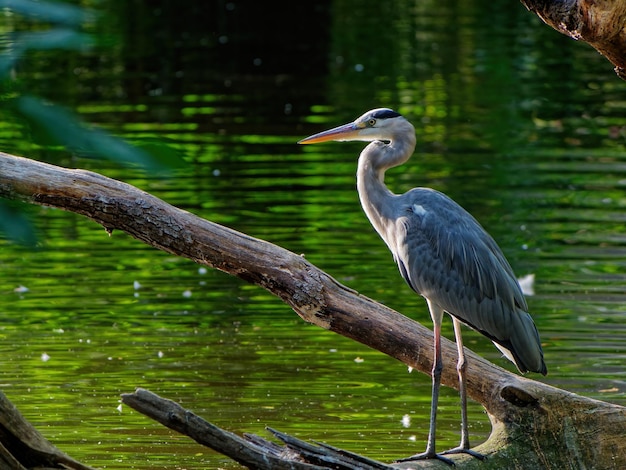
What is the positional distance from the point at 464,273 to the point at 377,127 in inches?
34.9

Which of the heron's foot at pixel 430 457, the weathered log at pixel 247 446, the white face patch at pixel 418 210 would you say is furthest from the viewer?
the white face patch at pixel 418 210

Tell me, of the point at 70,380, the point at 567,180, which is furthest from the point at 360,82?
the point at 70,380

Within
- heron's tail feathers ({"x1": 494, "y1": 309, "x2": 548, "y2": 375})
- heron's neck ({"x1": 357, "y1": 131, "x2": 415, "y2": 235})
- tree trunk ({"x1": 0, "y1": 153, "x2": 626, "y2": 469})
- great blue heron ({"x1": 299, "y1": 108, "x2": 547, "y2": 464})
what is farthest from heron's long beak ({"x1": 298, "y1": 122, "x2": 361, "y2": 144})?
heron's tail feathers ({"x1": 494, "y1": 309, "x2": 548, "y2": 375})

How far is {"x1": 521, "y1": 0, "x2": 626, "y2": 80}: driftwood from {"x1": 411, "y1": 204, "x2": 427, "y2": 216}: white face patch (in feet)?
4.72

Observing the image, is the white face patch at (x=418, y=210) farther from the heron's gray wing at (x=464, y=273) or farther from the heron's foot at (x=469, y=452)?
the heron's foot at (x=469, y=452)

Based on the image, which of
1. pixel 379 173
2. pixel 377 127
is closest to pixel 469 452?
pixel 379 173

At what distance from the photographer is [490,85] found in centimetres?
1911

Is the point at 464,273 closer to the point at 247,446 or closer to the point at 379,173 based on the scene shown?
the point at 379,173

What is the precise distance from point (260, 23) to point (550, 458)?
22.3 m

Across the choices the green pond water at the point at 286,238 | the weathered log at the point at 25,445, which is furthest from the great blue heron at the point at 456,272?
the weathered log at the point at 25,445

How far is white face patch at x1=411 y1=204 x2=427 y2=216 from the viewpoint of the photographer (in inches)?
209

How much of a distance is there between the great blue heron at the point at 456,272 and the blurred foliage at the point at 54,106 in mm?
3947

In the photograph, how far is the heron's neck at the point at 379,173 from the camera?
5.45 meters

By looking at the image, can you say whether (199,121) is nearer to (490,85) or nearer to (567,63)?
(490,85)
